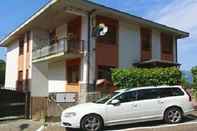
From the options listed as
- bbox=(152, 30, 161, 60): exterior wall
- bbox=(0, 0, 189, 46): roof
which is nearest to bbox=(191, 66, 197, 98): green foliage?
bbox=(0, 0, 189, 46): roof

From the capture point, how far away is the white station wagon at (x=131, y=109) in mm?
14258

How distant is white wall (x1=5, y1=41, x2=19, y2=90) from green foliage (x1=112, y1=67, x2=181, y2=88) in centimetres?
1692

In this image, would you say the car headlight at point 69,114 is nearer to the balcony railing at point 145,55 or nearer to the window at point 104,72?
the window at point 104,72

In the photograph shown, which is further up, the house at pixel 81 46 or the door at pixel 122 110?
the house at pixel 81 46

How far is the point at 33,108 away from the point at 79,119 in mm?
5578

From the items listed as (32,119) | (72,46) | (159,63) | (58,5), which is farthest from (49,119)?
(159,63)

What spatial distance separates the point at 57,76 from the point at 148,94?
1344 cm

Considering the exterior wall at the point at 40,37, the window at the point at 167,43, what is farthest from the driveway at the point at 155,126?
the exterior wall at the point at 40,37

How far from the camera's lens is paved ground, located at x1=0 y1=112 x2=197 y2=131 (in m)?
14.2

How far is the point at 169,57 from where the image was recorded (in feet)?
97.0

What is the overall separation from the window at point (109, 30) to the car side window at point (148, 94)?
9152mm

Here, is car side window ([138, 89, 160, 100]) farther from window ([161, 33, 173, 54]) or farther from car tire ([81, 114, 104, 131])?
window ([161, 33, 173, 54])

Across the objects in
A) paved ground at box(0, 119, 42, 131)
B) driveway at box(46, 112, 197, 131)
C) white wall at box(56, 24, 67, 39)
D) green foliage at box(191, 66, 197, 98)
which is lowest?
paved ground at box(0, 119, 42, 131)

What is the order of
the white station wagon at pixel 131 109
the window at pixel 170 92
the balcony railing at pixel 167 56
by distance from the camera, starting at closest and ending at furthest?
the white station wagon at pixel 131 109 → the window at pixel 170 92 → the balcony railing at pixel 167 56
